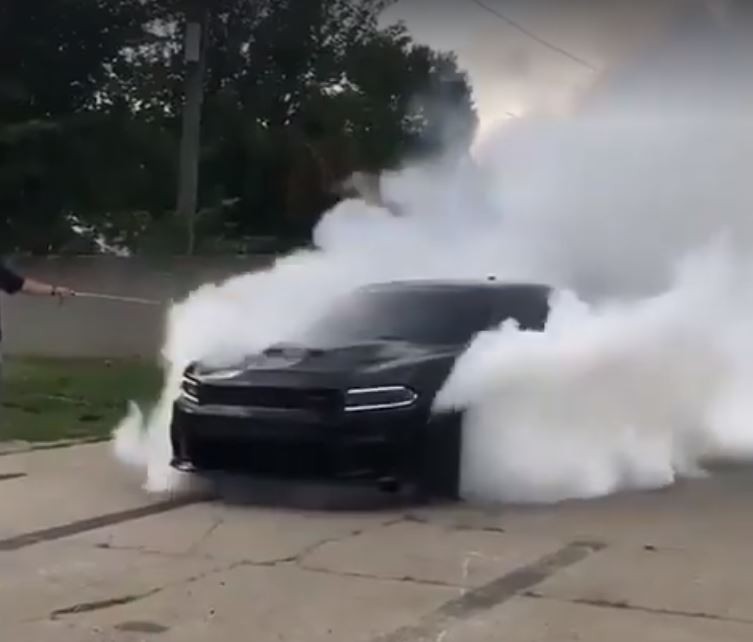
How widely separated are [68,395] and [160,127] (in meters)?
15.6

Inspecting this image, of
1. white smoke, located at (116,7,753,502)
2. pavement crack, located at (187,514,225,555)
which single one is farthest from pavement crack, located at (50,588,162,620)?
white smoke, located at (116,7,753,502)

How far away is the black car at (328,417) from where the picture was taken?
841cm

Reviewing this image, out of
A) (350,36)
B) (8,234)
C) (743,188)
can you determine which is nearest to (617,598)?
(743,188)

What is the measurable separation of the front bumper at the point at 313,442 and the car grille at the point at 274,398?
41 mm

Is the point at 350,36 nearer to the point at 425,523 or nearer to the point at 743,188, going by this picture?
the point at 743,188

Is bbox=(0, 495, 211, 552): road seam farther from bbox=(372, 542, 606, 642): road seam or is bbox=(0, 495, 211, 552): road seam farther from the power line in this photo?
the power line

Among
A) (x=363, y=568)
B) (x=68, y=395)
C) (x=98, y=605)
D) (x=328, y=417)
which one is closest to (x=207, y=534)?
(x=328, y=417)

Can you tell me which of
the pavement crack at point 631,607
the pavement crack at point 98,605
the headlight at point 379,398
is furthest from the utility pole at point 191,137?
the pavement crack at point 631,607

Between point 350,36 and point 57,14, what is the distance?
31.4 feet

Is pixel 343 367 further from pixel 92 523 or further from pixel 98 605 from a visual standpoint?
pixel 98 605

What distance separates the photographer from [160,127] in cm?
3041

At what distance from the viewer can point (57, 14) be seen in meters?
29.0

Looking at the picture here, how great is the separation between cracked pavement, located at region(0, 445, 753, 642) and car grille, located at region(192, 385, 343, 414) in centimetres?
60

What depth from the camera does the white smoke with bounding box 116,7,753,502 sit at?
913 centimetres
